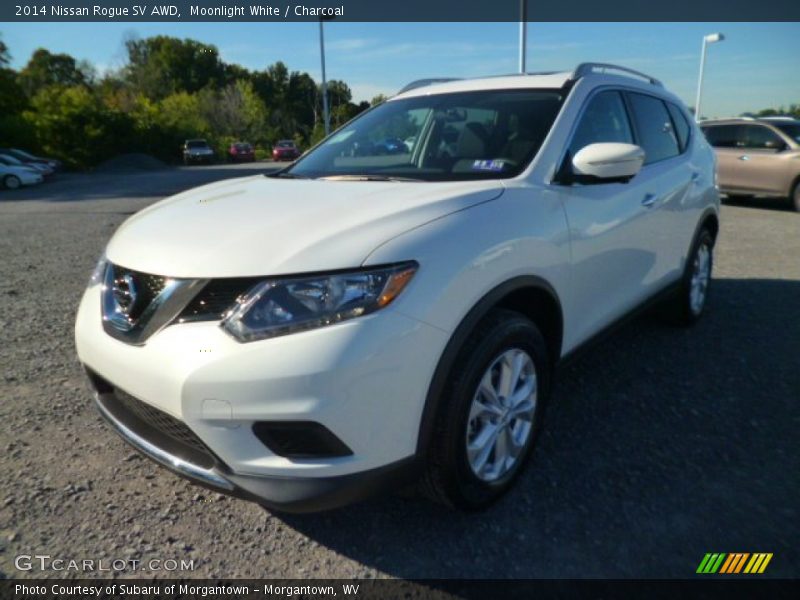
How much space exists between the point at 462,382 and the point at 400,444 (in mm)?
307

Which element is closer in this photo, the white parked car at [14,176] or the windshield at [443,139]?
the windshield at [443,139]

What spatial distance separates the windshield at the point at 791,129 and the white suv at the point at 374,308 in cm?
1010

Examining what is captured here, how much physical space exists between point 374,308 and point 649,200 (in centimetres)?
224

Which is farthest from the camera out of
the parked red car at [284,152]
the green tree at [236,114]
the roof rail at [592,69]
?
the green tree at [236,114]

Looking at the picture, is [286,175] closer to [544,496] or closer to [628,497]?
[544,496]

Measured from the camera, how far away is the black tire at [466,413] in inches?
79.7

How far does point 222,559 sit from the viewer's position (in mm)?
2174

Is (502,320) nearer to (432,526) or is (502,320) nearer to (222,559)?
(432,526)

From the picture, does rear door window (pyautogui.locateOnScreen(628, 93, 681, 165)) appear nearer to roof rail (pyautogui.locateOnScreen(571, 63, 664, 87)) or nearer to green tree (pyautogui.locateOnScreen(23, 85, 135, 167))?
roof rail (pyautogui.locateOnScreen(571, 63, 664, 87))

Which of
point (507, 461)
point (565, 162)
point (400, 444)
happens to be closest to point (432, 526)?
point (507, 461)

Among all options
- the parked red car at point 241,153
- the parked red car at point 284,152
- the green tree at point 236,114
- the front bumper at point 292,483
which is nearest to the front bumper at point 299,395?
the front bumper at point 292,483

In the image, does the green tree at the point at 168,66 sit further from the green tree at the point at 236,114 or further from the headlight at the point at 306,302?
the headlight at the point at 306,302

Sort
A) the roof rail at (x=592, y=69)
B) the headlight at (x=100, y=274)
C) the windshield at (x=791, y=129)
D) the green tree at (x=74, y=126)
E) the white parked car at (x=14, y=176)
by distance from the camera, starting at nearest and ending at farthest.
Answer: the headlight at (x=100, y=274) < the roof rail at (x=592, y=69) < the windshield at (x=791, y=129) < the white parked car at (x=14, y=176) < the green tree at (x=74, y=126)

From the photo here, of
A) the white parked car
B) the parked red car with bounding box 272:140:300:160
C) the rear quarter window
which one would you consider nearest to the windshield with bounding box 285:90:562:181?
the rear quarter window
